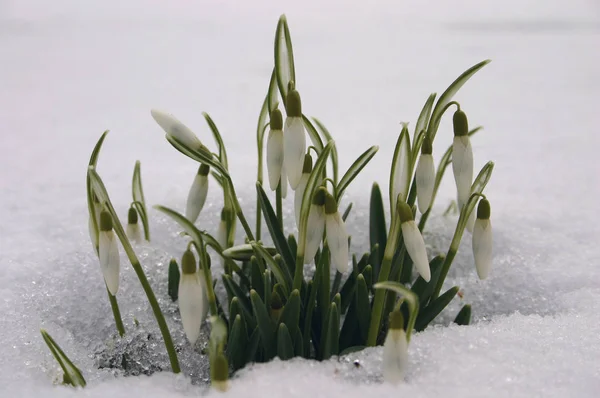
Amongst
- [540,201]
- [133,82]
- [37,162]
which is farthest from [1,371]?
[133,82]

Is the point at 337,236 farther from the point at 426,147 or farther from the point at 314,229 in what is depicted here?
the point at 426,147

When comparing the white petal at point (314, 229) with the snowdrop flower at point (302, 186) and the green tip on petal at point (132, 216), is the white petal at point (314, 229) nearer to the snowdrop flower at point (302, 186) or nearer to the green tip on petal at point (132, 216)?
the snowdrop flower at point (302, 186)

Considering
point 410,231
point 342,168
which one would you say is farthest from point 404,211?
point 342,168

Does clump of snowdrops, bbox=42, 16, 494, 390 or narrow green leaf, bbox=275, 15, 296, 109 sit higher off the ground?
narrow green leaf, bbox=275, 15, 296, 109

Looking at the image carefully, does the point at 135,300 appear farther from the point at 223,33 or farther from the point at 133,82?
the point at 223,33

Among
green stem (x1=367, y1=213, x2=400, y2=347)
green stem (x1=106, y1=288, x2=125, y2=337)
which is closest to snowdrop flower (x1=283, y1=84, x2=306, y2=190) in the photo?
green stem (x1=367, y1=213, x2=400, y2=347)

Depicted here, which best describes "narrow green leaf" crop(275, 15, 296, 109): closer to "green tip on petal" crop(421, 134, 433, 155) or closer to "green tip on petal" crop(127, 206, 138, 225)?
"green tip on petal" crop(421, 134, 433, 155)
